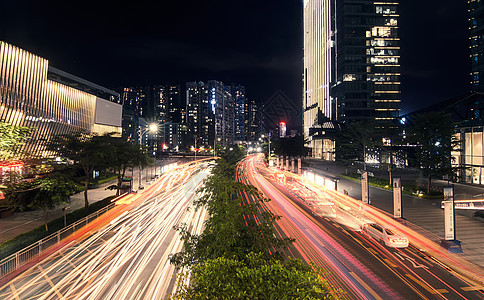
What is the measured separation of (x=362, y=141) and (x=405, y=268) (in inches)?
1429

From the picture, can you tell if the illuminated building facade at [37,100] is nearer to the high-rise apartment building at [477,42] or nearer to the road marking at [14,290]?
the road marking at [14,290]

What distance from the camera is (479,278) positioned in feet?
40.0

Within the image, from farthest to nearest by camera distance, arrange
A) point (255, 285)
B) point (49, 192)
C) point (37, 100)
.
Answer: point (37, 100)
point (49, 192)
point (255, 285)

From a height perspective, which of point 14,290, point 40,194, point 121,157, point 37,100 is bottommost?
point 14,290

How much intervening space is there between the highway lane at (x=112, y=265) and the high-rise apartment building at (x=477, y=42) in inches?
2916

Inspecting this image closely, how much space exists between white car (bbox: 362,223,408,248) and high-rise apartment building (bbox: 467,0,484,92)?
63.1m

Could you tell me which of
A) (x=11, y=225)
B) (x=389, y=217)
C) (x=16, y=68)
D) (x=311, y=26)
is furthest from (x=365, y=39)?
(x=11, y=225)

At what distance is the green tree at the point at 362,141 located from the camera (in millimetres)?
44375

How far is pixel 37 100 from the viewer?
42.5 meters

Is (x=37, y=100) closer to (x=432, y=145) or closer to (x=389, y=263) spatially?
(x=389, y=263)

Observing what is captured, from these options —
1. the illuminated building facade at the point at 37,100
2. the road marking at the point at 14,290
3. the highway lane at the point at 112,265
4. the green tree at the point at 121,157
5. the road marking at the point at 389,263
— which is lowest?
the road marking at the point at 389,263

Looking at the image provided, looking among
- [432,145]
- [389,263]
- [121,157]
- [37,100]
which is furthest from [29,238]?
[432,145]

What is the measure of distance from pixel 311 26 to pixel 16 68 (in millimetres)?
138829

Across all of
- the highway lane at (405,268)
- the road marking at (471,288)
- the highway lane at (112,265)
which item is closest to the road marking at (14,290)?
the highway lane at (112,265)
